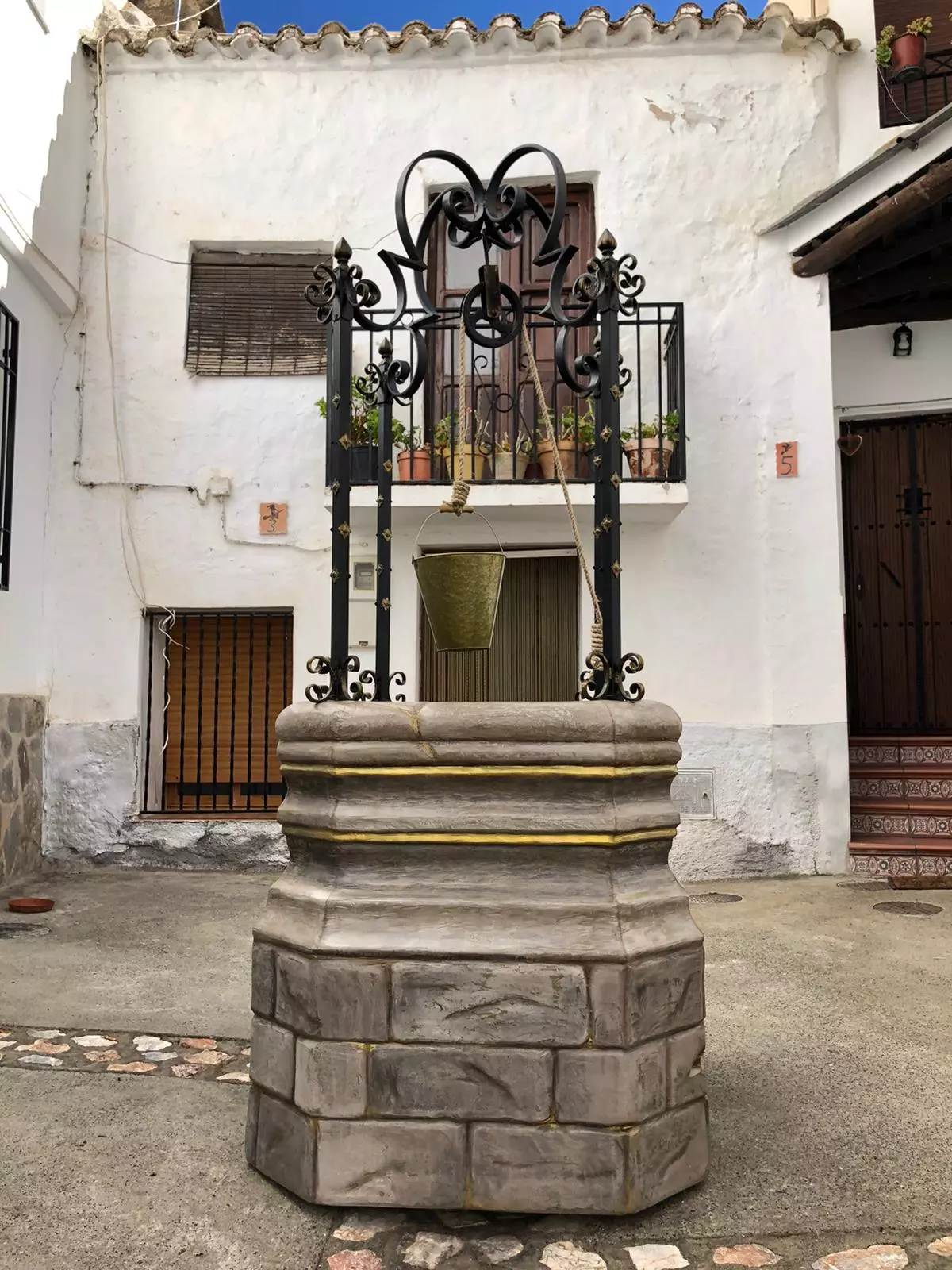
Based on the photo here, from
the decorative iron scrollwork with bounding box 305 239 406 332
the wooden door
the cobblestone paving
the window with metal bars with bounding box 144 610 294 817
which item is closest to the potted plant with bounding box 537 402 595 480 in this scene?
the wooden door

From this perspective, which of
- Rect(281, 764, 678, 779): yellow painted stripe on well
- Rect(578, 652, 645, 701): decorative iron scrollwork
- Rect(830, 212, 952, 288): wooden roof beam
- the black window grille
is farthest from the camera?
Rect(830, 212, 952, 288): wooden roof beam

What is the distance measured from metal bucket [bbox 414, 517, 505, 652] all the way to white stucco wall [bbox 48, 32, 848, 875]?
3583mm

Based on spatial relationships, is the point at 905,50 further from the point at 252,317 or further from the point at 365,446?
the point at 252,317

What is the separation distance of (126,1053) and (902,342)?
669cm

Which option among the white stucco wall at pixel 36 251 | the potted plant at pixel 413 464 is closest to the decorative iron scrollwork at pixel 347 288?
the potted plant at pixel 413 464

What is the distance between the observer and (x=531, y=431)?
631 centimetres

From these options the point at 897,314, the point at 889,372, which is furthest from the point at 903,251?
the point at 889,372

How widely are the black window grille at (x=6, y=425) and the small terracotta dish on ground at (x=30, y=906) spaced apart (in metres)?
1.92

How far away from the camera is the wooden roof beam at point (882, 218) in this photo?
17.9 ft

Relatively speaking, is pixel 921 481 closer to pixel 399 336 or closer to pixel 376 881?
pixel 399 336

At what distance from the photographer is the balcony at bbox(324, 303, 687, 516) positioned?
19.5ft

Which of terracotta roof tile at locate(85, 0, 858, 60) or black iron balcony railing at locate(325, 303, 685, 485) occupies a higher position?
terracotta roof tile at locate(85, 0, 858, 60)

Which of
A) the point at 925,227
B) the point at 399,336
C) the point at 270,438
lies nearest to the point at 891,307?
the point at 925,227

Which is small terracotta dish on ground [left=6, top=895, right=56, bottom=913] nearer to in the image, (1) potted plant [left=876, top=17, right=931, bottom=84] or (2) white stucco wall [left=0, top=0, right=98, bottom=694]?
(2) white stucco wall [left=0, top=0, right=98, bottom=694]
